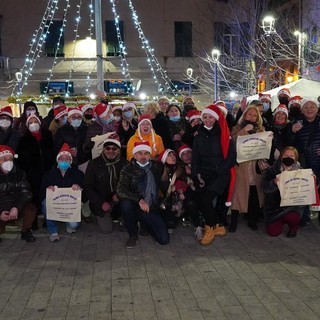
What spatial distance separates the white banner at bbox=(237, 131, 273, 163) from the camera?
6473 mm

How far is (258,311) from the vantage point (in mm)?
4066

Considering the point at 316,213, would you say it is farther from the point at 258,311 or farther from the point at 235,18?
the point at 235,18

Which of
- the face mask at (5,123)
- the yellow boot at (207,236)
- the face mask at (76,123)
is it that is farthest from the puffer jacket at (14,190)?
the yellow boot at (207,236)

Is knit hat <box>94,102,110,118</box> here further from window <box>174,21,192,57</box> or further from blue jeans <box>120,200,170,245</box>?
window <box>174,21,192,57</box>

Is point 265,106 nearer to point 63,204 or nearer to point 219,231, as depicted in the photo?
point 219,231

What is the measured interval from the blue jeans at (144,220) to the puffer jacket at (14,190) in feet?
4.67

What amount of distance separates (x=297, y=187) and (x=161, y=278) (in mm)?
2522

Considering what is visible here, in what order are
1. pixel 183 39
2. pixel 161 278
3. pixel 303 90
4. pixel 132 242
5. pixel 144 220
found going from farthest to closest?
1. pixel 183 39
2. pixel 303 90
3. pixel 144 220
4. pixel 132 242
5. pixel 161 278

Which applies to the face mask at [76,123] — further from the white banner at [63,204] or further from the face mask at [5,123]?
the white banner at [63,204]

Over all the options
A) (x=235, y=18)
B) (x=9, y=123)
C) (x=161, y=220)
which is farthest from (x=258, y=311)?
(x=235, y=18)

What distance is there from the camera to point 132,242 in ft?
19.6

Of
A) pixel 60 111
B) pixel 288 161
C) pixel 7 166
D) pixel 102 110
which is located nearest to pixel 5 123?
pixel 60 111

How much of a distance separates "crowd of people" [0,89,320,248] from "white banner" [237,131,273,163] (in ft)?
0.34

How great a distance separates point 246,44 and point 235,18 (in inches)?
65.3
